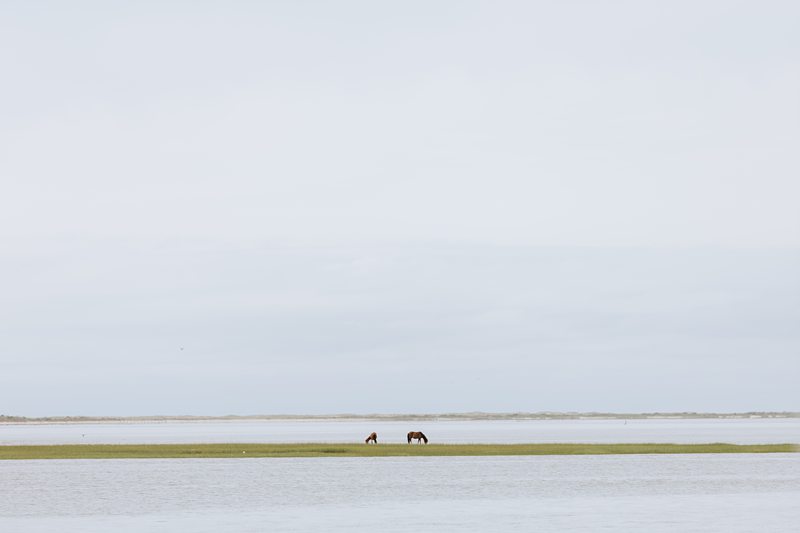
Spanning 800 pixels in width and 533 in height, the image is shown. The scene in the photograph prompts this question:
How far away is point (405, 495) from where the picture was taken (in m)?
43.8

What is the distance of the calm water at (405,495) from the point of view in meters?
34.5

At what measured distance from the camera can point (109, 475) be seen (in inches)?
2200

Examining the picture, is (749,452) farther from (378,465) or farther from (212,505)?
(212,505)

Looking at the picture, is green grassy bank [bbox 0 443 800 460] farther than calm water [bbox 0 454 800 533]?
Yes

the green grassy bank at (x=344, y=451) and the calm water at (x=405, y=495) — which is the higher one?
the green grassy bank at (x=344, y=451)

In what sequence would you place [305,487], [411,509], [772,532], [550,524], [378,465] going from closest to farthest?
[772,532], [550,524], [411,509], [305,487], [378,465]

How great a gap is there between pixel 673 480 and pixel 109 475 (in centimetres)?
2551

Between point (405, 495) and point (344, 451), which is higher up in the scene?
point (344, 451)

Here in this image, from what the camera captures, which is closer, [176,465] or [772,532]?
[772,532]

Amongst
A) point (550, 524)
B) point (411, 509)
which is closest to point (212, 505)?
point (411, 509)

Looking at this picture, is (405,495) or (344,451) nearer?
(405,495)

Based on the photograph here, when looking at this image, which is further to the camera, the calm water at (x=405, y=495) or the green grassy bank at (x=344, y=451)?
the green grassy bank at (x=344, y=451)

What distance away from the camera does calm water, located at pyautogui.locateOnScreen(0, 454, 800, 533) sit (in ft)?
113

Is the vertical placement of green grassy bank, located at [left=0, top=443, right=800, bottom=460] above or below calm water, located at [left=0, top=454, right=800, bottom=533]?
above
